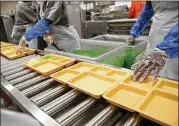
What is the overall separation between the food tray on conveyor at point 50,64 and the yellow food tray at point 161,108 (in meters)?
0.61

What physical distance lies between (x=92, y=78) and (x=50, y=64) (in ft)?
1.33

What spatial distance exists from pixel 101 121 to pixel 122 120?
9 cm

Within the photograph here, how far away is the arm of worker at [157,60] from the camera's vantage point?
758 mm

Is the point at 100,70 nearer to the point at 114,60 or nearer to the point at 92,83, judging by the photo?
the point at 92,83

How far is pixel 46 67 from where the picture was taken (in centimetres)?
108

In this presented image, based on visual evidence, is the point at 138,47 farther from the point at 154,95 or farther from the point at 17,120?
the point at 17,120

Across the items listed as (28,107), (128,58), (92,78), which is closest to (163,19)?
(128,58)

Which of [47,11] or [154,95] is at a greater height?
[47,11]

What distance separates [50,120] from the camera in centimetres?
60

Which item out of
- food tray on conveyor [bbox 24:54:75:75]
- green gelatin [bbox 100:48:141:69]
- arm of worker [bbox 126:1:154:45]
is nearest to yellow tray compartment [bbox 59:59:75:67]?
food tray on conveyor [bbox 24:54:75:75]

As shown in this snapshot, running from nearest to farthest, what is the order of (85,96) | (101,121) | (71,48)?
(101,121) < (85,96) < (71,48)

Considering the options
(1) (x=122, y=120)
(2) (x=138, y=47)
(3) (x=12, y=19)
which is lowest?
(1) (x=122, y=120)

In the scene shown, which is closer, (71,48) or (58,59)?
(58,59)

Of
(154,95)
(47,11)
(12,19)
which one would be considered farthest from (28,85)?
(12,19)
